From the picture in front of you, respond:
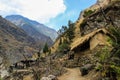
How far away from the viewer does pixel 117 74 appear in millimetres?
25656

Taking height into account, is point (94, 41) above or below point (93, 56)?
above

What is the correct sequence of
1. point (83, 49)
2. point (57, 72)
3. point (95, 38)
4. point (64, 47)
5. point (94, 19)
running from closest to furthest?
point (57, 72)
point (95, 38)
point (83, 49)
point (94, 19)
point (64, 47)

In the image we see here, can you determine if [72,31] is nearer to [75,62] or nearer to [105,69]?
[75,62]

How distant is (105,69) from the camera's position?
2764cm

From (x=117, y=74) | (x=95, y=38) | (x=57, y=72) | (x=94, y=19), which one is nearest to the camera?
(x=117, y=74)

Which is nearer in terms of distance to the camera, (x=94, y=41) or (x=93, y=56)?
(x=93, y=56)

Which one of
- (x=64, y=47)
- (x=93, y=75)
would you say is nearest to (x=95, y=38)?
(x=93, y=75)

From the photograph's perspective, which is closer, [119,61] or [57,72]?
[119,61]

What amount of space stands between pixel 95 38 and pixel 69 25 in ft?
157

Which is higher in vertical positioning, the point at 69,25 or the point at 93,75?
the point at 69,25

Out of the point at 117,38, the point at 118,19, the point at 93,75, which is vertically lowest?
the point at 93,75

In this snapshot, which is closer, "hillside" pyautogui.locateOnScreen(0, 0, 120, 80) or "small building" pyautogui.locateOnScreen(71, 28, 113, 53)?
"hillside" pyautogui.locateOnScreen(0, 0, 120, 80)

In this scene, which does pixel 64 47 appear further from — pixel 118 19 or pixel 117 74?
pixel 117 74

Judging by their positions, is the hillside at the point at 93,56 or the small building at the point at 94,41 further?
the small building at the point at 94,41
